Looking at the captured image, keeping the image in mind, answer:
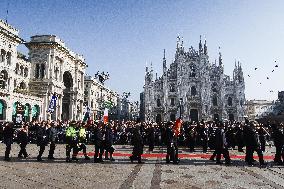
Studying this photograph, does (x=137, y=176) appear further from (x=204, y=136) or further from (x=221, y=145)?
(x=204, y=136)

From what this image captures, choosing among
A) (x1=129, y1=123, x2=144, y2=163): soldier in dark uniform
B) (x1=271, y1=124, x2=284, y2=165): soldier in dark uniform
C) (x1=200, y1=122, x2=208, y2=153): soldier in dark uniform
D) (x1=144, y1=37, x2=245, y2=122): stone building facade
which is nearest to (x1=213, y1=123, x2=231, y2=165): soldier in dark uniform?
(x1=271, y1=124, x2=284, y2=165): soldier in dark uniform

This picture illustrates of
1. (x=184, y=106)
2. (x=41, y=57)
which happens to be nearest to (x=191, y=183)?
(x=41, y=57)

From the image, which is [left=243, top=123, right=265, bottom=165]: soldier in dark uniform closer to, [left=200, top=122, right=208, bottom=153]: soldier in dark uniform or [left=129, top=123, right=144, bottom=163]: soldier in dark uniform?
[left=129, top=123, right=144, bottom=163]: soldier in dark uniform

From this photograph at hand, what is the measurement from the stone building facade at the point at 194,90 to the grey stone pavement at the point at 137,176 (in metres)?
55.4

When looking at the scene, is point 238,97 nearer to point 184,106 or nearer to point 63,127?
point 184,106

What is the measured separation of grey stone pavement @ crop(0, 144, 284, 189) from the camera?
26.9 ft

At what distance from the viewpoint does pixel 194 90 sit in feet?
231

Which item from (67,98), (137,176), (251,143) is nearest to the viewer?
(137,176)

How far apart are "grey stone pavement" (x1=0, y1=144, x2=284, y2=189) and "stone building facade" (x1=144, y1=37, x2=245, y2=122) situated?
182ft

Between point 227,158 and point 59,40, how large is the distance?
4098cm

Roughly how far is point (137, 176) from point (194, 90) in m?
62.3

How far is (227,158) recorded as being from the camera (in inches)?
489

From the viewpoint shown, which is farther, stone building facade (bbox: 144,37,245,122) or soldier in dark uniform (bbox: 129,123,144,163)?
stone building facade (bbox: 144,37,245,122)

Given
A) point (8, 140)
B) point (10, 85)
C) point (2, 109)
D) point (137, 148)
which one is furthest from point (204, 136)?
point (10, 85)
